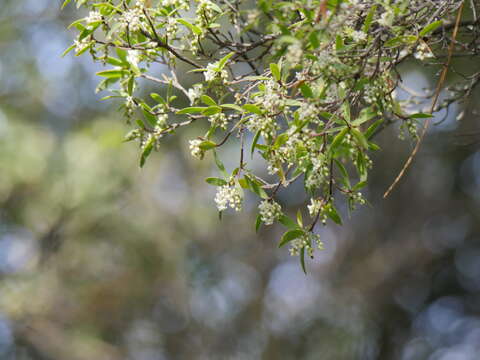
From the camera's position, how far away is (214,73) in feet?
4.28

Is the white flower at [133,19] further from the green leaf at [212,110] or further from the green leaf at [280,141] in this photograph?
the green leaf at [280,141]

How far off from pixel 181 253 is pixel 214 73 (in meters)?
5.64

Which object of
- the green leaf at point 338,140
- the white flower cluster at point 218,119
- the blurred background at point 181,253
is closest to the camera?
the green leaf at point 338,140

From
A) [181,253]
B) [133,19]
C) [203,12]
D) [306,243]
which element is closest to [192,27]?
[203,12]

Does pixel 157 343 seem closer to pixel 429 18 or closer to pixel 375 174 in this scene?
pixel 375 174

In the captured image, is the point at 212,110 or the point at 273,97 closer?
the point at 273,97

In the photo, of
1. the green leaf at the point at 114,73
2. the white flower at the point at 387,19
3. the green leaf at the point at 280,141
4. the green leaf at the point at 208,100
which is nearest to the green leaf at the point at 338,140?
the green leaf at the point at 280,141

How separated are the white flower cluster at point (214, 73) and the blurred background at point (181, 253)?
3.14 metres

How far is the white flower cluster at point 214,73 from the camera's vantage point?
1.29m

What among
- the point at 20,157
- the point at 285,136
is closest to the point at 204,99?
the point at 285,136

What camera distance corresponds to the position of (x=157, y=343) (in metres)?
7.21

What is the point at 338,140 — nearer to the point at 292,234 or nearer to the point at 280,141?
the point at 280,141

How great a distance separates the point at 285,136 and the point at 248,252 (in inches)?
249

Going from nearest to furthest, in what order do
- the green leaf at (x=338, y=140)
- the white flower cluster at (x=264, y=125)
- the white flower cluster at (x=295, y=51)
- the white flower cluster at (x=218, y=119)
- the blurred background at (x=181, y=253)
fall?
the white flower cluster at (x=295, y=51) → the green leaf at (x=338, y=140) → the white flower cluster at (x=264, y=125) → the white flower cluster at (x=218, y=119) → the blurred background at (x=181, y=253)
